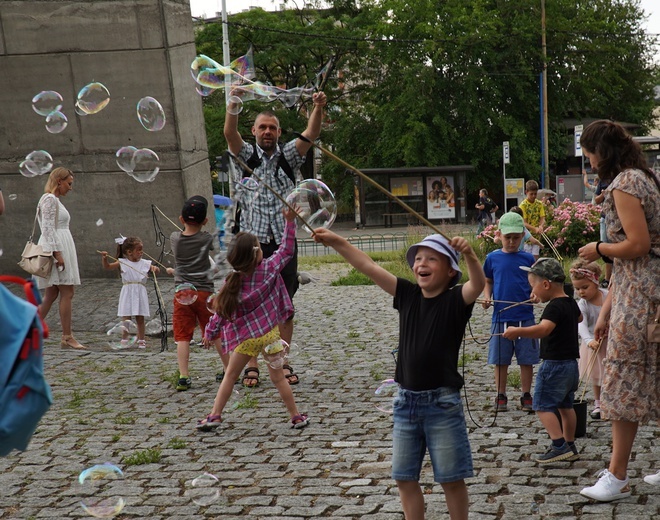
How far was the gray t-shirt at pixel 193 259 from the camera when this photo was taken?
7.70m

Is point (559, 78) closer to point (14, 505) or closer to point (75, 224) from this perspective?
point (75, 224)

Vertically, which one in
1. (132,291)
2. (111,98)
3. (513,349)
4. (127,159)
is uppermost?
(111,98)

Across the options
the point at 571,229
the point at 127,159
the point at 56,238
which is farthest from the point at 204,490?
the point at 571,229

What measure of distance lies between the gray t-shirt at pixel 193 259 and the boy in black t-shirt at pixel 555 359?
10.2ft

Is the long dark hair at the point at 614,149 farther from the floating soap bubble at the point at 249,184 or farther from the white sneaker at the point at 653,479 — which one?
the floating soap bubble at the point at 249,184

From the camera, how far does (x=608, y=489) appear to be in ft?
14.6

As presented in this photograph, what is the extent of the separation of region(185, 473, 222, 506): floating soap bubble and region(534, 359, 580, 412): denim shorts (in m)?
1.85

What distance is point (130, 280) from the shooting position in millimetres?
9727

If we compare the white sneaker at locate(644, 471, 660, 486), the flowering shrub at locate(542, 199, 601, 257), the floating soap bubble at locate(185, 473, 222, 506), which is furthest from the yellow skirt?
the flowering shrub at locate(542, 199, 601, 257)

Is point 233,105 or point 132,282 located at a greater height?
point 233,105

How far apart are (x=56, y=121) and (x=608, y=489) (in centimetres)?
767

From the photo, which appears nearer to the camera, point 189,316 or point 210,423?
point 210,423

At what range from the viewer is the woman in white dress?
30.8ft

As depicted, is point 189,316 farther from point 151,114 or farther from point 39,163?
point 39,163
